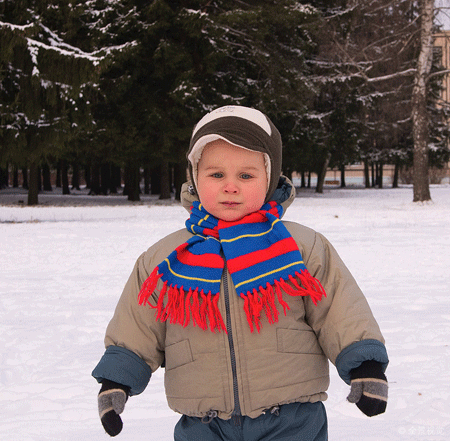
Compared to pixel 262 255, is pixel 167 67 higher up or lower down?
higher up

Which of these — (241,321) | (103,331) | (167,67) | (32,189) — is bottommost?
(103,331)

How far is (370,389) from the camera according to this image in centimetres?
172

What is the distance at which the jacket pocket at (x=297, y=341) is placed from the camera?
6.10ft

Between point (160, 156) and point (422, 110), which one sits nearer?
point (422, 110)

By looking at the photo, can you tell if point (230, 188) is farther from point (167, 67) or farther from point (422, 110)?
point (167, 67)

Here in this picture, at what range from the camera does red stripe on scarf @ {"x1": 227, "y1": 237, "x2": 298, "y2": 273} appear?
6.13 ft

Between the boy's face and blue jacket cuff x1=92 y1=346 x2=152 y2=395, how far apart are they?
0.59 metres

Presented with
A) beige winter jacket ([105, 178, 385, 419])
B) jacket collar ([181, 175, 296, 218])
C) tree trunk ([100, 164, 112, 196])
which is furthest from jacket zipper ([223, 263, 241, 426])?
tree trunk ([100, 164, 112, 196])

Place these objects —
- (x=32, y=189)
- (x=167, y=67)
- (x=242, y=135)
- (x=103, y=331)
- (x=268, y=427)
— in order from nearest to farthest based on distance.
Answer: (x=268, y=427)
(x=242, y=135)
(x=103, y=331)
(x=167, y=67)
(x=32, y=189)

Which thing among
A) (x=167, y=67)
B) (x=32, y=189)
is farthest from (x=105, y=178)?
(x=167, y=67)

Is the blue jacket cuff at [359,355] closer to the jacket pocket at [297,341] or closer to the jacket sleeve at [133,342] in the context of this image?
the jacket pocket at [297,341]

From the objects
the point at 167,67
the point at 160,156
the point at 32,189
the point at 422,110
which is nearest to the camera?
the point at 422,110

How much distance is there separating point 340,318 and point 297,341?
0.55ft

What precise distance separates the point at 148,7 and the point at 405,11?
908 centimetres
